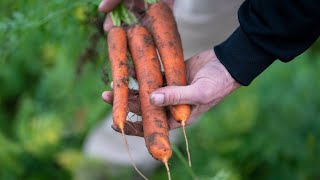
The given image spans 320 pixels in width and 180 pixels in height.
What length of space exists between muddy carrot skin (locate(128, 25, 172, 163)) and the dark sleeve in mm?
214

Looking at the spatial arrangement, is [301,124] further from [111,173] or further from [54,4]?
[54,4]

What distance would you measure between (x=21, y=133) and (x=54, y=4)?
0.97m

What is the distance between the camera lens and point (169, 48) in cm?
176

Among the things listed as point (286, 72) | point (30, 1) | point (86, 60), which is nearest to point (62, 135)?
point (86, 60)

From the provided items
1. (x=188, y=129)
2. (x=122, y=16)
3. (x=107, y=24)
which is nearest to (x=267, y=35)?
(x=122, y=16)

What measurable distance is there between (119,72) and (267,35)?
17.5 inches

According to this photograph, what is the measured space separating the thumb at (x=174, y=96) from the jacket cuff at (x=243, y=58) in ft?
0.43

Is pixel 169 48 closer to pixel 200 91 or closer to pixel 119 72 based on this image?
pixel 119 72

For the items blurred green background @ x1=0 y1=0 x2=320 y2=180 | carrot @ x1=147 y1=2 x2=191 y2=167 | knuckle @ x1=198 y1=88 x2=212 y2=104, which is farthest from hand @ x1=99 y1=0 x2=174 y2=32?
knuckle @ x1=198 y1=88 x2=212 y2=104

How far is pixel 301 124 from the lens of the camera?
2.71 meters

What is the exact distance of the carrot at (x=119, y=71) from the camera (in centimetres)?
159

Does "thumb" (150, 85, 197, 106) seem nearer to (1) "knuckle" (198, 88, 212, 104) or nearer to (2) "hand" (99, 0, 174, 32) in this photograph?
(1) "knuckle" (198, 88, 212, 104)

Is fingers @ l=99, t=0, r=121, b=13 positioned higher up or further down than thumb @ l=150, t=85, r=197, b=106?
higher up

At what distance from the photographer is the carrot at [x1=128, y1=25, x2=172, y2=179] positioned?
5.08 ft
